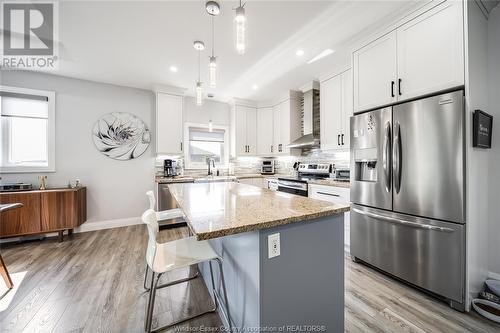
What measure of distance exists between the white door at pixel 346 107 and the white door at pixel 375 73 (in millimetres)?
434

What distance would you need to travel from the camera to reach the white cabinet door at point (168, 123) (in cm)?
395

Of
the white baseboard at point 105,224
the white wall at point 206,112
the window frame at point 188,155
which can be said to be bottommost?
the white baseboard at point 105,224

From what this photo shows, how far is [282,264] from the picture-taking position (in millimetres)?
1043

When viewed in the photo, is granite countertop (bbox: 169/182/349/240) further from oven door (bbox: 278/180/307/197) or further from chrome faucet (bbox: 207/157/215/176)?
chrome faucet (bbox: 207/157/215/176)

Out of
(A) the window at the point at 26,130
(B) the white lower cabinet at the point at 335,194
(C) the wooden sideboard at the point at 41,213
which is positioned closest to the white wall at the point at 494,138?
(B) the white lower cabinet at the point at 335,194

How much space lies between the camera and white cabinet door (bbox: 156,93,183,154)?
12.9 feet

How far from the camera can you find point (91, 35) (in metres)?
2.39

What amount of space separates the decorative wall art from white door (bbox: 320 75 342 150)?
3446mm

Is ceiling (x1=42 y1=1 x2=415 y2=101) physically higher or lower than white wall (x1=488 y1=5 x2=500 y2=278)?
higher

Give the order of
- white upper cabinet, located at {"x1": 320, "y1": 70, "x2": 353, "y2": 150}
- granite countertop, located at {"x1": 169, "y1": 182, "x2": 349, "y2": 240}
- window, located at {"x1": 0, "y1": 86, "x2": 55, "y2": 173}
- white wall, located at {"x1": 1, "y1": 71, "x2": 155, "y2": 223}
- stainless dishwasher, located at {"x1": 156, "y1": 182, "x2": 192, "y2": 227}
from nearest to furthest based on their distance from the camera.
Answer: granite countertop, located at {"x1": 169, "y1": 182, "x2": 349, "y2": 240} < white upper cabinet, located at {"x1": 320, "y1": 70, "x2": 353, "y2": 150} < window, located at {"x1": 0, "y1": 86, "x2": 55, "y2": 173} < white wall, located at {"x1": 1, "y1": 71, "x2": 155, "y2": 223} < stainless dishwasher, located at {"x1": 156, "y1": 182, "x2": 192, "y2": 227}

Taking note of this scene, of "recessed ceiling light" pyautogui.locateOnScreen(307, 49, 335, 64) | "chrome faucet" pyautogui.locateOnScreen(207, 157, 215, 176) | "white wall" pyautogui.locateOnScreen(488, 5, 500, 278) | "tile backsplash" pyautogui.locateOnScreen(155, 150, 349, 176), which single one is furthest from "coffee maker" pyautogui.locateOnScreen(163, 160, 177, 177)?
"white wall" pyautogui.locateOnScreen(488, 5, 500, 278)

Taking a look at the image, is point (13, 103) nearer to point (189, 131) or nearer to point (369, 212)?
point (189, 131)

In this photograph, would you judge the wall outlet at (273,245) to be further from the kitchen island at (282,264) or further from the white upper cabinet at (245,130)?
the white upper cabinet at (245,130)

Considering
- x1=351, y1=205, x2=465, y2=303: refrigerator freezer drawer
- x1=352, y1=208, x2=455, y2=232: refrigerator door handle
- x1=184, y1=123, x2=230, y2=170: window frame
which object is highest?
x1=184, y1=123, x2=230, y2=170: window frame
